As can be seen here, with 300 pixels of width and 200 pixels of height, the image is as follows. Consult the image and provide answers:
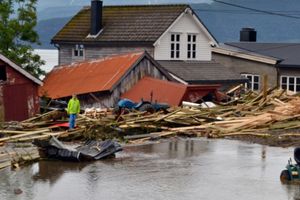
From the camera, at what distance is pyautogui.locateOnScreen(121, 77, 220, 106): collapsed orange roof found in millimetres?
35594

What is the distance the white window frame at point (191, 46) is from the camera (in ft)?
160

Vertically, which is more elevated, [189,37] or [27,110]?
[189,37]

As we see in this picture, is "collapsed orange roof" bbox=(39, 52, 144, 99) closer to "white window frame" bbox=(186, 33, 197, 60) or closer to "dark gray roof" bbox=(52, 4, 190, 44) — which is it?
"dark gray roof" bbox=(52, 4, 190, 44)

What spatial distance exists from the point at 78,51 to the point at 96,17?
298 centimetres

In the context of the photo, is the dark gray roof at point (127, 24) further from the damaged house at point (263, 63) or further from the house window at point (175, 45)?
the damaged house at point (263, 63)

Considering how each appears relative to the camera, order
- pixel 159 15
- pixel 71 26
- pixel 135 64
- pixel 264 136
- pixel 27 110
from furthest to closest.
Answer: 1. pixel 71 26
2. pixel 159 15
3. pixel 135 64
4. pixel 27 110
5. pixel 264 136

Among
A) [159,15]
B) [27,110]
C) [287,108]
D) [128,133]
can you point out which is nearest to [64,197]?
[128,133]

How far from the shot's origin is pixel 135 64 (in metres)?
39.6

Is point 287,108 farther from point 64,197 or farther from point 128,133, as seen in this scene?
point 64,197

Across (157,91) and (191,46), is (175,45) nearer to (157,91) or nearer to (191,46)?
(191,46)

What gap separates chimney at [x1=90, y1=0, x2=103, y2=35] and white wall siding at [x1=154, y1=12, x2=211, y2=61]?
17.2ft

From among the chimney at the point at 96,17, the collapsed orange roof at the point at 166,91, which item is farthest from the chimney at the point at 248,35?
the collapsed orange roof at the point at 166,91

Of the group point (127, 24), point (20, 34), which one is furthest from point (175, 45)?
point (20, 34)

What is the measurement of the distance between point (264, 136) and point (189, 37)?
23.1 metres
